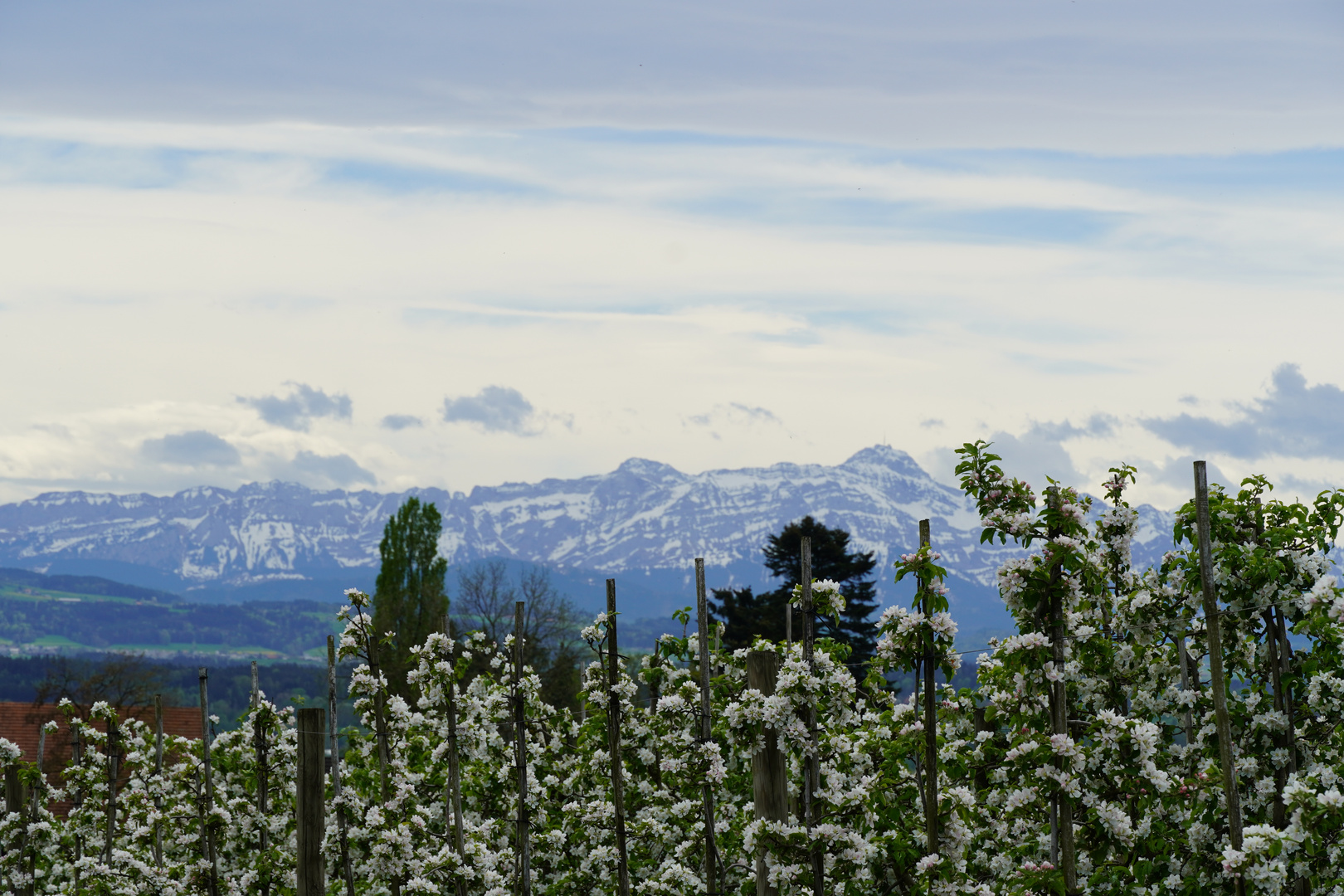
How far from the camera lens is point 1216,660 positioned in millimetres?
6617

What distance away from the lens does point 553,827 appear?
13094 millimetres

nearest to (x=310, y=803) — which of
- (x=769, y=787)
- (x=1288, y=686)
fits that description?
(x=769, y=787)

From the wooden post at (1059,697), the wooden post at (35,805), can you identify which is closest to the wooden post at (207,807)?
the wooden post at (35,805)

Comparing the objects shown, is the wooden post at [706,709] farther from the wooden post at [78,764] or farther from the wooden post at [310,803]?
the wooden post at [78,764]

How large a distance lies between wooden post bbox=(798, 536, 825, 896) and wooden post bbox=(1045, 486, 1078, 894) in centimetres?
145

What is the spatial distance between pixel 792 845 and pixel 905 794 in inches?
46.0

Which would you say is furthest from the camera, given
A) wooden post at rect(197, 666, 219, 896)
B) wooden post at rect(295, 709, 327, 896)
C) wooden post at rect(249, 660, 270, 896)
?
wooden post at rect(249, 660, 270, 896)

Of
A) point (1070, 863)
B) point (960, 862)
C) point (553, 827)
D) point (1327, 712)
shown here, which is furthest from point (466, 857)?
point (1327, 712)

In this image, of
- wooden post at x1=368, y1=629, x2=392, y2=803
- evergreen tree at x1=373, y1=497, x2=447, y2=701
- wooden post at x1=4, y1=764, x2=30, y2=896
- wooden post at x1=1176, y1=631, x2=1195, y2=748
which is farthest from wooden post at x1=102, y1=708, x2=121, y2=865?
evergreen tree at x1=373, y1=497, x2=447, y2=701

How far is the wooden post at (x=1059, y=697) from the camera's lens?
7023mm

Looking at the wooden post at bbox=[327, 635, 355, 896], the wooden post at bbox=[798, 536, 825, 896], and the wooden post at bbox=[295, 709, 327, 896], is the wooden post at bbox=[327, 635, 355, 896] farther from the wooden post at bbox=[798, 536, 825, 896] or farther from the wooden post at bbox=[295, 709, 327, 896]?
the wooden post at bbox=[798, 536, 825, 896]

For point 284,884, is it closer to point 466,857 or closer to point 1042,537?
point 466,857

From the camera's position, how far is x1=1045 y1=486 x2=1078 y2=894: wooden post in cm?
702

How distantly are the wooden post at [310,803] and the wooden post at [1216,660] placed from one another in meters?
5.93
